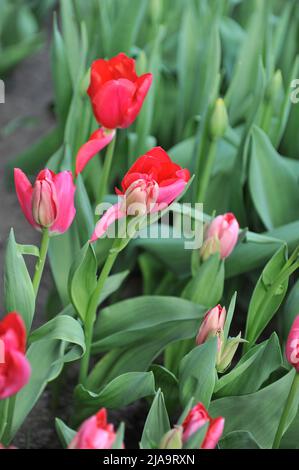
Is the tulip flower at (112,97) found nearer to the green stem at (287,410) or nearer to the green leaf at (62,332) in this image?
the green leaf at (62,332)

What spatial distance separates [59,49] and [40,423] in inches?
→ 25.2

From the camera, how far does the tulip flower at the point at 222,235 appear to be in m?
1.10

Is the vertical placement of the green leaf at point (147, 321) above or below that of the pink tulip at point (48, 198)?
below

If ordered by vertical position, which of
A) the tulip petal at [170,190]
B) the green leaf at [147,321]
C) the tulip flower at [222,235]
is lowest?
the green leaf at [147,321]

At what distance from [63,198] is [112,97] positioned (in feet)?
0.68

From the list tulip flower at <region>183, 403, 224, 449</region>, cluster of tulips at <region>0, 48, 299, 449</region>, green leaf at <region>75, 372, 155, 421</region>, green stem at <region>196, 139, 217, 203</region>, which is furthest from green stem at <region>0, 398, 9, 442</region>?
green stem at <region>196, 139, 217, 203</region>

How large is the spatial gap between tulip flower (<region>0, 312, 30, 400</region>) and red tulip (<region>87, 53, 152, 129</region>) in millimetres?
388

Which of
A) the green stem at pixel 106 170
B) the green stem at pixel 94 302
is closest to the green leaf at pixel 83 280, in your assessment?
the green stem at pixel 94 302

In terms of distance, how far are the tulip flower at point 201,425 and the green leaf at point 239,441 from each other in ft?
0.51

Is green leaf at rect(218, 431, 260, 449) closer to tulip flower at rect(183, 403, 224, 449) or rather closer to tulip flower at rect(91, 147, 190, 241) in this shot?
tulip flower at rect(183, 403, 224, 449)

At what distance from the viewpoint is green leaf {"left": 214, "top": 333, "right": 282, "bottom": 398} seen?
3.29ft

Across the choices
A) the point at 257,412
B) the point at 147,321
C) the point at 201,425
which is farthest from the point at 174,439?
the point at 147,321
